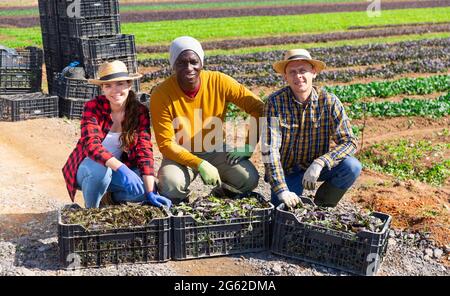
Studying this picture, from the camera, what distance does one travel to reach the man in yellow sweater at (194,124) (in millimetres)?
5988

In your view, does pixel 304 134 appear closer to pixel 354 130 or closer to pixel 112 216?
pixel 112 216

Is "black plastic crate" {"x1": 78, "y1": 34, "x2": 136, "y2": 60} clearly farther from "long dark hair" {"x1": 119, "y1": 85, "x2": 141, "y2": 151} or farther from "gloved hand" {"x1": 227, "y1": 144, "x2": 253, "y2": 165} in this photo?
"gloved hand" {"x1": 227, "y1": 144, "x2": 253, "y2": 165}

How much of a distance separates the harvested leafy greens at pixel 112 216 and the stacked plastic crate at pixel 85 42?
546 cm

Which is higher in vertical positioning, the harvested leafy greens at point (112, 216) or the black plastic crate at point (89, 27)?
the black plastic crate at point (89, 27)

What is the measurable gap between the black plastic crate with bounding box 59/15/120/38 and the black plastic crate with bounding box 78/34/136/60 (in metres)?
0.21

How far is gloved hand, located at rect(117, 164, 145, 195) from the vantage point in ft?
19.4

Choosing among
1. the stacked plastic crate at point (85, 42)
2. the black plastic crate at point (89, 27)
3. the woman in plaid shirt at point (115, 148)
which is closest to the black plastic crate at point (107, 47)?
the stacked plastic crate at point (85, 42)

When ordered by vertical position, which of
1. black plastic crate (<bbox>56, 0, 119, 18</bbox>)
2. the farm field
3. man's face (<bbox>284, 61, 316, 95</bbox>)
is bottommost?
the farm field

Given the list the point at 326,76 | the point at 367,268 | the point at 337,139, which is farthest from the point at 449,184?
the point at 326,76

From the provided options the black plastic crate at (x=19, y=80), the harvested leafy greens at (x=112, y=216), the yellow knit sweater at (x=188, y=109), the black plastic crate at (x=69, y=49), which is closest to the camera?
the harvested leafy greens at (x=112, y=216)

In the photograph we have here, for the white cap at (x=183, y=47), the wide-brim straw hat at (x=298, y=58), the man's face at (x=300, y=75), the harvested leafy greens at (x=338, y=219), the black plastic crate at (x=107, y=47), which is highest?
the white cap at (x=183, y=47)

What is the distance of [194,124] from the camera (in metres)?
6.18

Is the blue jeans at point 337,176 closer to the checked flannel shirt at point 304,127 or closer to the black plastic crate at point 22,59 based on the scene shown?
the checked flannel shirt at point 304,127

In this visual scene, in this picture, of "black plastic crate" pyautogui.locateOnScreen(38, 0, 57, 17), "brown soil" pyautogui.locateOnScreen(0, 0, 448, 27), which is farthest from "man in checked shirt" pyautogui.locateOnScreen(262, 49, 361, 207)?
"brown soil" pyautogui.locateOnScreen(0, 0, 448, 27)
